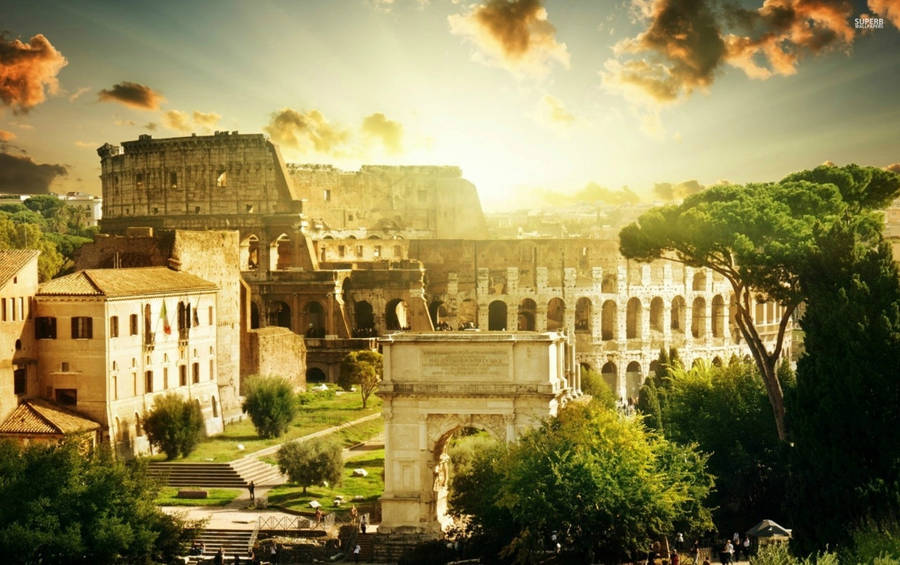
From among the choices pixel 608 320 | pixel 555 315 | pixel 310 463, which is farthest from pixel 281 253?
pixel 310 463

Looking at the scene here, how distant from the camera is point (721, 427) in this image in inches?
1501

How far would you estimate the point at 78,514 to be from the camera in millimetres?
28672

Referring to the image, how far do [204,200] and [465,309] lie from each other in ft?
60.0

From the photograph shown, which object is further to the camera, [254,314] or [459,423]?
[254,314]

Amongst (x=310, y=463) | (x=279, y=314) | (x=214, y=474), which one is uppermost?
(x=279, y=314)

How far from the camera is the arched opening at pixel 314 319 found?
68.6 m

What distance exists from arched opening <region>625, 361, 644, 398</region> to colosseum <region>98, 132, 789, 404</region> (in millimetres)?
82

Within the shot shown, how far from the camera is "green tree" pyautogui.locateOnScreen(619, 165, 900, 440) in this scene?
38.6 meters

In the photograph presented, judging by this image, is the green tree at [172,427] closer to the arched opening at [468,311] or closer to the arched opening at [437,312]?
the arched opening at [437,312]

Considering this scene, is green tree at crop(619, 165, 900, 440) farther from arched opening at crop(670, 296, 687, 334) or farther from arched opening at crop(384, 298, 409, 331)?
arched opening at crop(670, 296, 687, 334)

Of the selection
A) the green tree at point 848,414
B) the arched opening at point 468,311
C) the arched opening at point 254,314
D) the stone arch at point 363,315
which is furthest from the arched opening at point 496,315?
the green tree at point 848,414

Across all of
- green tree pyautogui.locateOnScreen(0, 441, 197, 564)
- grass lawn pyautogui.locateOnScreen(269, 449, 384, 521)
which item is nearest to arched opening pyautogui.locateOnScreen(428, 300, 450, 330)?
grass lawn pyautogui.locateOnScreen(269, 449, 384, 521)

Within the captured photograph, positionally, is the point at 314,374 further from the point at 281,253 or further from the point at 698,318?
the point at 698,318

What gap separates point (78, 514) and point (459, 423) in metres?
9.42
